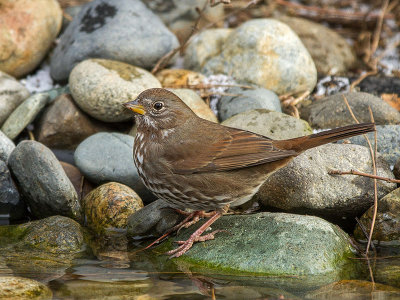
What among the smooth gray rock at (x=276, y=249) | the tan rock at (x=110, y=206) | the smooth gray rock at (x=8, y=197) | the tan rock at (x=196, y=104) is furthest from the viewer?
the tan rock at (x=196, y=104)

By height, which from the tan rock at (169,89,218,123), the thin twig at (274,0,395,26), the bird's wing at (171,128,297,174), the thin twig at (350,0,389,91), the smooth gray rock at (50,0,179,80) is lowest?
the thin twig at (350,0,389,91)

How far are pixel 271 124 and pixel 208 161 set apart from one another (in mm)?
1383

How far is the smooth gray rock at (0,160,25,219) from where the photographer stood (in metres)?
5.75

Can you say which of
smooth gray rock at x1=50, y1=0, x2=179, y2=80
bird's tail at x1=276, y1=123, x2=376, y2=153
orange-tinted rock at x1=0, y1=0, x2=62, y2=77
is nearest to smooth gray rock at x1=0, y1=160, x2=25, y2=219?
smooth gray rock at x1=50, y1=0, x2=179, y2=80

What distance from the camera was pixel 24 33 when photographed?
7574 mm

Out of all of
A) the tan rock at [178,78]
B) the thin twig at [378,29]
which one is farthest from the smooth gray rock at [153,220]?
the thin twig at [378,29]

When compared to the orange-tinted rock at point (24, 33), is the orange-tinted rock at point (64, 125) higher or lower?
lower

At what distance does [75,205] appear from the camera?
5730mm

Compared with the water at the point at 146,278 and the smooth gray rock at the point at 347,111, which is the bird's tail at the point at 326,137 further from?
the smooth gray rock at the point at 347,111

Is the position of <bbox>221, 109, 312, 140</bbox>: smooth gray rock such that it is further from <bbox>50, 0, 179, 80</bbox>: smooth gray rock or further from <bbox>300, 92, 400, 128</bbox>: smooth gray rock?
<bbox>50, 0, 179, 80</bbox>: smooth gray rock

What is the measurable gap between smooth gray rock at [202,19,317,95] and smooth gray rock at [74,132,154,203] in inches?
85.8

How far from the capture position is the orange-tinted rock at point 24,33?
7.49m

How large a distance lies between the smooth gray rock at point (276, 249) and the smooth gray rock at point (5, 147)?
2162 millimetres

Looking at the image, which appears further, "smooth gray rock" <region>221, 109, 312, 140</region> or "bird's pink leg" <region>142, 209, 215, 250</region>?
"smooth gray rock" <region>221, 109, 312, 140</region>
